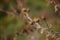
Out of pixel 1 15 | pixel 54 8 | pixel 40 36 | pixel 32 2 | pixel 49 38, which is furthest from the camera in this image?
pixel 32 2

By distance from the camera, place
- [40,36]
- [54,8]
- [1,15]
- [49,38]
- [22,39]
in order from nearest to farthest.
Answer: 1. [49,38]
2. [54,8]
3. [40,36]
4. [22,39]
5. [1,15]

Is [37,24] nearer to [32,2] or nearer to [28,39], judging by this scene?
[28,39]

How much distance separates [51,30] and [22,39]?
30.6 inches

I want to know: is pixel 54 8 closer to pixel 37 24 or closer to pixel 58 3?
pixel 58 3

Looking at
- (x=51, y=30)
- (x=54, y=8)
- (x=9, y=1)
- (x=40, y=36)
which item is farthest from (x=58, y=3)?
(x=9, y=1)

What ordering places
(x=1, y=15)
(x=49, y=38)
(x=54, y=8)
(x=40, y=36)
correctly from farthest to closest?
(x=1, y=15) < (x=40, y=36) < (x=54, y=8) < (x=49, y=38)

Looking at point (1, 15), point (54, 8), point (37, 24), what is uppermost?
point (1, 15)

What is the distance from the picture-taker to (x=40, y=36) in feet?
8.86

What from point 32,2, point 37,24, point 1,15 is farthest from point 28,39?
point 32,2

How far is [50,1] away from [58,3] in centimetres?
9

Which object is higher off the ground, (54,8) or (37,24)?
(54,8)

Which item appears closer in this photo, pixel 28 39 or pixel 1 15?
pixel 28 39

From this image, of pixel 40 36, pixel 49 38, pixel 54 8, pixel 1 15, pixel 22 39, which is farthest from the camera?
pixel 1 15

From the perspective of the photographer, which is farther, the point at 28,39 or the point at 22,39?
the point at 22,39
